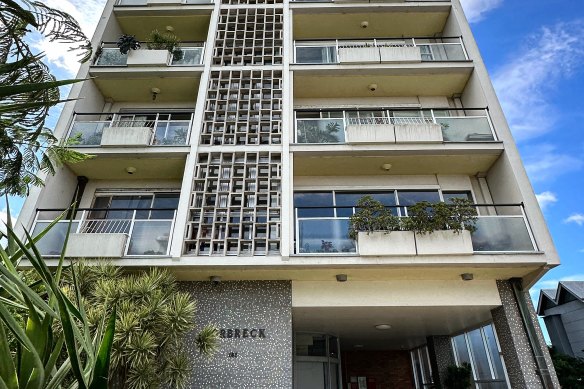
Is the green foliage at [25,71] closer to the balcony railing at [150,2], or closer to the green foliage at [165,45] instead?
the green foliage at [165,45]

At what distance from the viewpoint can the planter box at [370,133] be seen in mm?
9555

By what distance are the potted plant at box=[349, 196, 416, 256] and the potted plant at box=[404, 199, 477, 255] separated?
0.70 ft

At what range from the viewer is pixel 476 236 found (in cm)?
809

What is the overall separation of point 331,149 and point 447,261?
398cm

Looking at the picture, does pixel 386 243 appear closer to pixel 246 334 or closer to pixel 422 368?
pixel 246 334

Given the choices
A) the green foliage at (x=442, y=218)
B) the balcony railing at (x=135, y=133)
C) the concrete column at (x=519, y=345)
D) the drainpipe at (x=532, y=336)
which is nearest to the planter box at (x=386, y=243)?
→ the green foliage at (x=442, y=218)

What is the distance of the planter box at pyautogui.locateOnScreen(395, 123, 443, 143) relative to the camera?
9484mm

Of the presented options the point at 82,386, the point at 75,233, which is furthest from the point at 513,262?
the point at 75,233

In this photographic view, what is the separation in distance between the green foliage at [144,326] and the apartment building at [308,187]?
1013 millimetres

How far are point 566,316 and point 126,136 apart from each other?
21.9 meters

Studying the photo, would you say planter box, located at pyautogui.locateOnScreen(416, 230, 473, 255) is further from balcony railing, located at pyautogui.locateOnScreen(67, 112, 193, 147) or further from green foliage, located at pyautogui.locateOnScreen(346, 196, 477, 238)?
balcony railing, located at pyautogui.locateOnScreen(67, 112, 193, 147)

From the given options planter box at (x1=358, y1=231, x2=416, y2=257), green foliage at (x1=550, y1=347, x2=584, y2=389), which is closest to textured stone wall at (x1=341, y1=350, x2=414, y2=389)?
green foliage at (x1=550, y1=347, x2=584, y2=389)

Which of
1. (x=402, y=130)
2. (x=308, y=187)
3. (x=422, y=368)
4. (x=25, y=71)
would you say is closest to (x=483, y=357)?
(x=422, y=368)

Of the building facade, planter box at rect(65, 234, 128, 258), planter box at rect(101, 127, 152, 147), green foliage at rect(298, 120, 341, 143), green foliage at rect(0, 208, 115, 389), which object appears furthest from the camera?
the building facade
